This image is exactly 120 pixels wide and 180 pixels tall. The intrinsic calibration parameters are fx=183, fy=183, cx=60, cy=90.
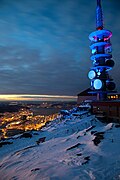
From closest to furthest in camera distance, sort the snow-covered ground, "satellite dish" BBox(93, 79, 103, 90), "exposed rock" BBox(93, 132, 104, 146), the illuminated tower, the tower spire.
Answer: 1. the snow-covered ground
2. "exposed rock" BBox(93, 132, 104, 146)
3. "satellite dish" BBox(93, 79, 103, 90)
4. the illuminated tower
5. the tower spire

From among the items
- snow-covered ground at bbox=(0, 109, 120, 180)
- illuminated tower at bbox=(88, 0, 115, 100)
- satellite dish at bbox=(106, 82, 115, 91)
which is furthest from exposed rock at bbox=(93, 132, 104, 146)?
satellite dish at bbox=(106, 82, 115, 91)

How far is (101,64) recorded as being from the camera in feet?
155

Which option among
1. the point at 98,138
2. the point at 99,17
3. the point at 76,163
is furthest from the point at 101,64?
the point at 76,163

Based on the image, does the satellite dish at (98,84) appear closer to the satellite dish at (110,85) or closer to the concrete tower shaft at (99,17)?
the satellite dish at (110,85)

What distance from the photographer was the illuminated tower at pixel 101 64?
46.9 metres

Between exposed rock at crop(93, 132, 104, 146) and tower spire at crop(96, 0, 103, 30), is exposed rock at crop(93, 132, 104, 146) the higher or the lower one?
the lower one

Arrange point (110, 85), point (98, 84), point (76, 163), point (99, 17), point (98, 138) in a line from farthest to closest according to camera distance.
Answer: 1. point (99, 17)
2. point (110, 85)
3. point (98, 84)
4. point (98, 138)
5. point (76, 163)

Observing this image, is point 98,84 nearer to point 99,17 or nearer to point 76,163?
point 99,17

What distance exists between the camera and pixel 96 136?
49.4 feet

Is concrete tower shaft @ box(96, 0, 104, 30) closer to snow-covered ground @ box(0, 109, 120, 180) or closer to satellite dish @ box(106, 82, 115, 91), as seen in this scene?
satellite dish @ box(106, 82, 115, 91)

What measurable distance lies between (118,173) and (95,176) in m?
1.10

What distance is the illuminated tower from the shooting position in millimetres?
46875

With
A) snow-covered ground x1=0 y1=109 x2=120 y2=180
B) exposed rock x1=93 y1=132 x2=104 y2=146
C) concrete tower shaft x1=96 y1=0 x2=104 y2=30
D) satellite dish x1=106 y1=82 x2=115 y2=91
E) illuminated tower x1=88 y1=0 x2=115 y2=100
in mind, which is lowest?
snow-covered ground x1=0 y1=109 x2=120 y2=180

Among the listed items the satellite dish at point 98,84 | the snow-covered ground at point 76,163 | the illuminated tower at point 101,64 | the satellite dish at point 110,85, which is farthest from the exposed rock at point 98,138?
the satellite dish at point 110,85
